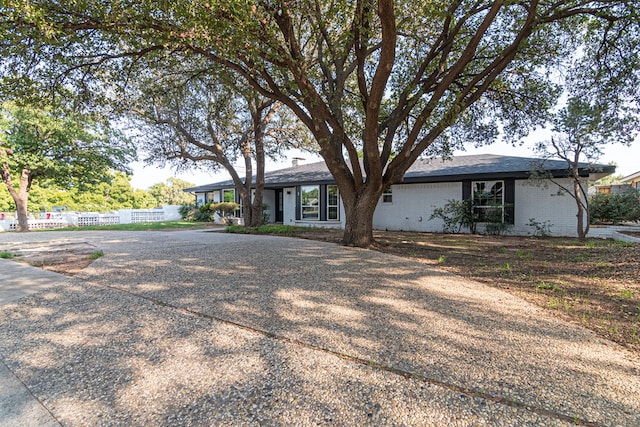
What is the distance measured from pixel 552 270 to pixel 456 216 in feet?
23.0

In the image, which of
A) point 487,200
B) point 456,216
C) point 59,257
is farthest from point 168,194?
point 487,200

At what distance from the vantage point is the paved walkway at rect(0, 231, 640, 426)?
75.7 inches

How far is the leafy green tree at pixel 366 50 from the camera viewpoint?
17.8 feet

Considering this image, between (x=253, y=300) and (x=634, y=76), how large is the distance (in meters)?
9.42

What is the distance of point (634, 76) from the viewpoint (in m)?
7.23

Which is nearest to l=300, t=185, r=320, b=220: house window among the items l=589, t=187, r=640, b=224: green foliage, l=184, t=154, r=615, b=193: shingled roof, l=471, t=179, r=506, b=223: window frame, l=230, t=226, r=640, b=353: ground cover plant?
l=184, t=154, r=615, b=193: shingled roof

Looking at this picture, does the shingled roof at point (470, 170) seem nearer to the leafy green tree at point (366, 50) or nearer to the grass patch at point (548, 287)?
the leafy green tree at point (366, 50)

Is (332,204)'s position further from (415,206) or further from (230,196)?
(230,196)

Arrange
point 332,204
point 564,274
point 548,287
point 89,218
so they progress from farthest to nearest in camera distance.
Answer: point 89,218 → point 332,204 → point 564,274 → point 548,287

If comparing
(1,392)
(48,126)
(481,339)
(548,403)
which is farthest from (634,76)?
(48,126)

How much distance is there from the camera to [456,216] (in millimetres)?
12547

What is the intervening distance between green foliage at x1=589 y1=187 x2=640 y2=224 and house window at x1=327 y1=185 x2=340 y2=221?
447 inches

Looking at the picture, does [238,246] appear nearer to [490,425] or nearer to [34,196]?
[490,425]

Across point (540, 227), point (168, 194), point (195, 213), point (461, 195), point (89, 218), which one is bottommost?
point (540, 227)
